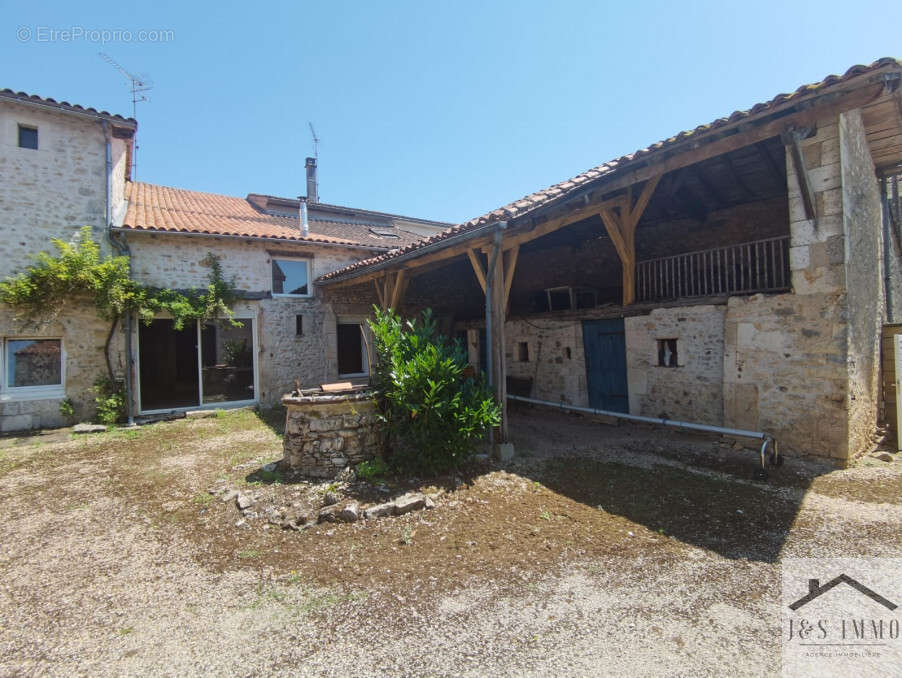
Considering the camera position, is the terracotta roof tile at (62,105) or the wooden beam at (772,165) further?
the terracotta roof tile at (62,105)

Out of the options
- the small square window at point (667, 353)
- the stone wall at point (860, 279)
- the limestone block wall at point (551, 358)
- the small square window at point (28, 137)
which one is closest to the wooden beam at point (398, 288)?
the limestone block wall at point (551, 358)

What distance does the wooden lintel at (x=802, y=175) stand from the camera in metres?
4.66

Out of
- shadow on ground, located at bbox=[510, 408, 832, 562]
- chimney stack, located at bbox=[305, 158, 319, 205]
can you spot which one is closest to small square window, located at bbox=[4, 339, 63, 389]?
shadow on ground, located at bbox=[510, 408, 832, 562]

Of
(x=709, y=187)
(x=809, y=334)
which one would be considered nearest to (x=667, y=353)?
(x=809, y=334)

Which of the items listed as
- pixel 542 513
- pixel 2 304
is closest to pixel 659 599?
pixel 542 513

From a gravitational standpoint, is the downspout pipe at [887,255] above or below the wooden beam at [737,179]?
below

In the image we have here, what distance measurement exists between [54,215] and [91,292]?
163 centimetres

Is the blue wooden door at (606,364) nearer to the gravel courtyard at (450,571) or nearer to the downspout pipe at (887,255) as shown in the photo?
the gravel courtyard at (450,571)

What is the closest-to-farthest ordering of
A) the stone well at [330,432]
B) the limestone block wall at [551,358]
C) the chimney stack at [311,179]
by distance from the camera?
the stone well at [330,432] → the limestone block wall at [551,358] → the chimney stack at [311,179]

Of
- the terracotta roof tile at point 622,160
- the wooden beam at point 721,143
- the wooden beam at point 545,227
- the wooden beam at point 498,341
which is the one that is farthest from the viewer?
the wooden beam at point 545,227

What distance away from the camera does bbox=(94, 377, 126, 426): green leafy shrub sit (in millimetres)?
8023

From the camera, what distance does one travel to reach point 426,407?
4.44m

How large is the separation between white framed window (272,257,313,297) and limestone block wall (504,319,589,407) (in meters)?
5.20

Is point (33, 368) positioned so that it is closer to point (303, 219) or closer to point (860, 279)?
point (303, 219)
